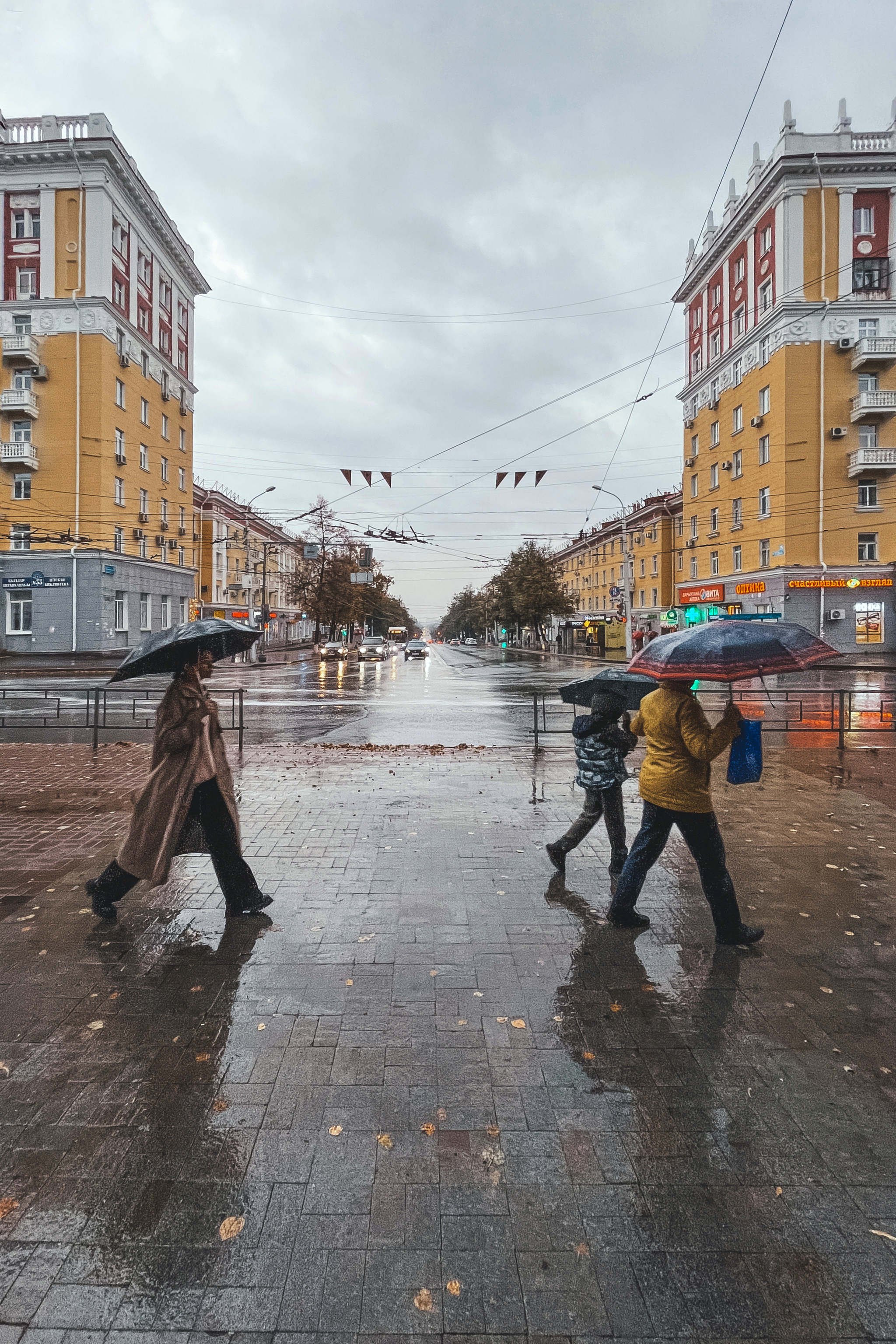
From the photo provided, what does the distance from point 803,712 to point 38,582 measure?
37090 millimetres

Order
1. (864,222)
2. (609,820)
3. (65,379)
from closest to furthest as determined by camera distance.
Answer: (609,820)
(864,222)
(65,379)

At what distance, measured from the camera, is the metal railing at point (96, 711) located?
512 inches

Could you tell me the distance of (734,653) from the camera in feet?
13.2

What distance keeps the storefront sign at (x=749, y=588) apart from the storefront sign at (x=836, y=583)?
194 centimetres

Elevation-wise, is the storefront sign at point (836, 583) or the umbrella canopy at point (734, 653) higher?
the storefront sign at point (836, 583)

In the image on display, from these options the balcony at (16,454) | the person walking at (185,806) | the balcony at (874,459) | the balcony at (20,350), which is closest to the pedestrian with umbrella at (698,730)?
the person walking at (185,806)

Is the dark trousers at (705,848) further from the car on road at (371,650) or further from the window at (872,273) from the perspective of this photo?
the car on road at (371,650)

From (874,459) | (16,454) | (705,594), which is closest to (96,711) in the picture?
(16,454)

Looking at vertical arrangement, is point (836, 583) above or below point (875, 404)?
below

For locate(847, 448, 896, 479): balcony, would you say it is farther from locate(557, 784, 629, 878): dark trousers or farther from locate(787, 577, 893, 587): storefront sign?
locate(557, 784, 629, 878): dark trousers

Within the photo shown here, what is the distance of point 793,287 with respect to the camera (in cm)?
3847

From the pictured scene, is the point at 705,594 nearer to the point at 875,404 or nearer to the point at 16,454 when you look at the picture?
the point at 875,404

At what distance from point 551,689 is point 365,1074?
22.2m

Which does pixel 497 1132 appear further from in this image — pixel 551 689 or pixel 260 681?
pixel 260 681
